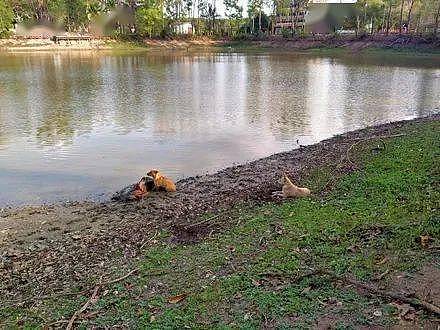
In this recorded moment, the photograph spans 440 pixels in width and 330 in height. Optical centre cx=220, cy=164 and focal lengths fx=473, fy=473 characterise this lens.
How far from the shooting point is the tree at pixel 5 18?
7150 cm

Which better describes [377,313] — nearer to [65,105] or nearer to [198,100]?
[65,105]

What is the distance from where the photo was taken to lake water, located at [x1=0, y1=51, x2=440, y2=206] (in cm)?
1335

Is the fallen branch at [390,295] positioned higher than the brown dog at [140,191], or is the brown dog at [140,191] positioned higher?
the fallen branch at [390,295]

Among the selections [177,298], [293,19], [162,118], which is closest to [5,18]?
[293,19]

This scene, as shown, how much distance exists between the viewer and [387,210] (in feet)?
25.2

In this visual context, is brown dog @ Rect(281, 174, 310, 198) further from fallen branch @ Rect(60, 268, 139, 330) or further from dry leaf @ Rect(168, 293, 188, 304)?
dry leaf @ Rect(168, 293, 188, 304)

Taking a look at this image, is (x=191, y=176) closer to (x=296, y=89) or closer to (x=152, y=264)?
(x=152, y=264)

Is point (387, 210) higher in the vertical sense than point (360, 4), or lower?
lower

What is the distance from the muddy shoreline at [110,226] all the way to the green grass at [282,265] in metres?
0.46

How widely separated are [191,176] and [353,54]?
5914cm

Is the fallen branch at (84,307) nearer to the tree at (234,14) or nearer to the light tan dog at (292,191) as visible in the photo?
the light tan dog at (292,191)

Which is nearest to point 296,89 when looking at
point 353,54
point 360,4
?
point 353,54

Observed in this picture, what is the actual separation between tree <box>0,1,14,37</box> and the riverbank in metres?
1.79

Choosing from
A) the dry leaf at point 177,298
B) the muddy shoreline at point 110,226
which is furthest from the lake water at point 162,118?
the dry leaf at point 177,298
